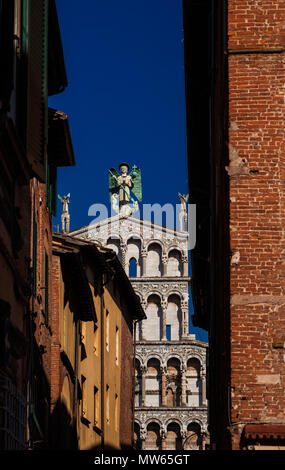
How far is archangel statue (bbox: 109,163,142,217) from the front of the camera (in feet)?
238

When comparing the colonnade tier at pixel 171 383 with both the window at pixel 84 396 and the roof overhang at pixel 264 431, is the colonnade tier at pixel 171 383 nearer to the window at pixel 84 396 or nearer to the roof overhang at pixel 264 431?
the window at pixel 84 396

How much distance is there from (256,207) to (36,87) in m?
3.24

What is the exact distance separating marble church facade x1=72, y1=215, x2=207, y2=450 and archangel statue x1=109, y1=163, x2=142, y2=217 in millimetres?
1639

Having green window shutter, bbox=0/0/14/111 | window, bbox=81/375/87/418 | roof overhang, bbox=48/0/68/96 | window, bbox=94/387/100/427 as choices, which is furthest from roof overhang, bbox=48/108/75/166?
window, bbox=94/387/100/427

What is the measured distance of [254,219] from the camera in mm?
14445

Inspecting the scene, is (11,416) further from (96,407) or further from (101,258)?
(96,407)

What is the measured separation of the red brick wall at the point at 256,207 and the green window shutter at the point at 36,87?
2.50 m

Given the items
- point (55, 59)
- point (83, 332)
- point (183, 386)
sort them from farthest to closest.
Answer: point (183, 386), point (83, 332), point (55, 59)

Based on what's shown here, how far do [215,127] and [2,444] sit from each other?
346 inches

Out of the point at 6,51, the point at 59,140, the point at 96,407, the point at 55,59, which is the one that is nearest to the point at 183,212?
the point at 96,407

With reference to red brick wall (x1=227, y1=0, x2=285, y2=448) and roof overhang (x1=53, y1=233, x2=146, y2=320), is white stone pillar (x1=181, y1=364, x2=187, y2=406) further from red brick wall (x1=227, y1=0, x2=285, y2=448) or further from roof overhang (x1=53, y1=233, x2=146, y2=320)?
red brick wall (x1=227, y1=0, x2=285, y2=448)

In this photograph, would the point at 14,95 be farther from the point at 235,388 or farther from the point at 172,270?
the point at 172,270

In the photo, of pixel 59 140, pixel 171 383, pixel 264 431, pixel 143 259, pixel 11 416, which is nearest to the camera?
pixel 11 416
